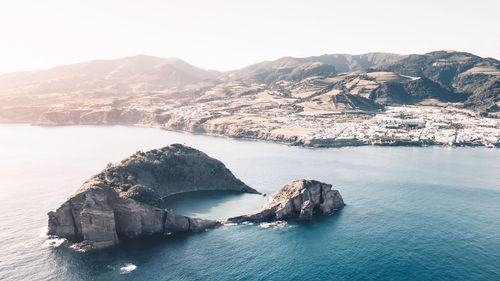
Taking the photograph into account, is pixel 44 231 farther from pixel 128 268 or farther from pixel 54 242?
pixel 128 268

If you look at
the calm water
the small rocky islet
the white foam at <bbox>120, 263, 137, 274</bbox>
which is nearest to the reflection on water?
the calm water

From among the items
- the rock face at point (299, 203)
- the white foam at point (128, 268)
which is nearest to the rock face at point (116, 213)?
the white foam at point (128, 268)

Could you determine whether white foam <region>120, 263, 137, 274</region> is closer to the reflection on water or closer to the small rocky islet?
the small rocky islet

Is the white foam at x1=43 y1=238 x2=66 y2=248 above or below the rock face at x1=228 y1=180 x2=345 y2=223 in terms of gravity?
below

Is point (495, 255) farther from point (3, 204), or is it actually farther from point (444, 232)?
point (3, 204)

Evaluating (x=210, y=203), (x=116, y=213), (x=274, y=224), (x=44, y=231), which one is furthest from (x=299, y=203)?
(x=44, y=231)

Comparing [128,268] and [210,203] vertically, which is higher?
[210,203]

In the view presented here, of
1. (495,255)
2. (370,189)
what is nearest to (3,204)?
(370,189)
